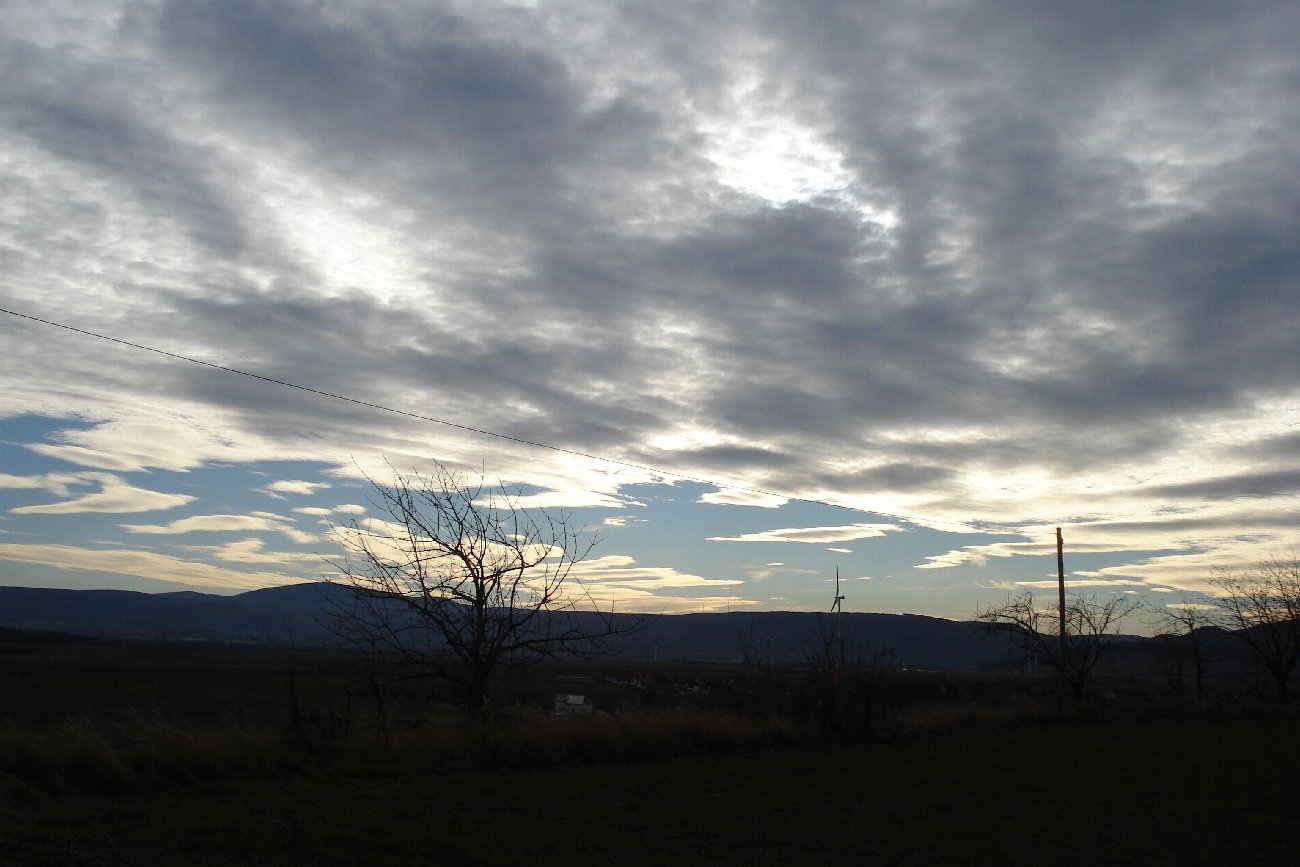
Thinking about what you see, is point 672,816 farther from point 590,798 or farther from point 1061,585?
point 1061,585

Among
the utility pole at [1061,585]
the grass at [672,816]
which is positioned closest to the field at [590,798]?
the grass at [672,816]

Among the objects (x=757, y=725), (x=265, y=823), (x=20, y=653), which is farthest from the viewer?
(x=20, y=653)

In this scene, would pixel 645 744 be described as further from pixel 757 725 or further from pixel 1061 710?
pixel 1061 710

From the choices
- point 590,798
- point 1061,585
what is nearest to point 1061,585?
point 1061,585

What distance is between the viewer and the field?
336 inches

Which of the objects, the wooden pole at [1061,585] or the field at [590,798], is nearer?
the field at [590,798]

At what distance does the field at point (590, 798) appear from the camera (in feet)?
28.0

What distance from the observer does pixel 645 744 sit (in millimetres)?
17156

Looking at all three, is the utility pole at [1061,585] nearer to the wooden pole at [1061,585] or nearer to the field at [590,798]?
the wooden pole at [1061,585]

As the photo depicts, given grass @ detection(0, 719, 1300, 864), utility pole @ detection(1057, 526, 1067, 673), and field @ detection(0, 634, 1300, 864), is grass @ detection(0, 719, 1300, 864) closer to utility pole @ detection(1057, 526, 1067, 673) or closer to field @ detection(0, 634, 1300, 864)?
field @ detection(0, 634, 1300, 864)

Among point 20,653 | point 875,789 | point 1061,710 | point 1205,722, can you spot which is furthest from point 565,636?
point 20,653

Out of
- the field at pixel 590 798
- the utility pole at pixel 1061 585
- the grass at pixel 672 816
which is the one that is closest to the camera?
the grass at pixel 672 816

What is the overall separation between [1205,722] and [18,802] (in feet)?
120

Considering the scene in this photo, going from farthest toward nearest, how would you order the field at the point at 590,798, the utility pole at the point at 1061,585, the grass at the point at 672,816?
the utility pole at the point at 1061,585 < the field at the point at 590,798 < the grass at the point at 672,816
